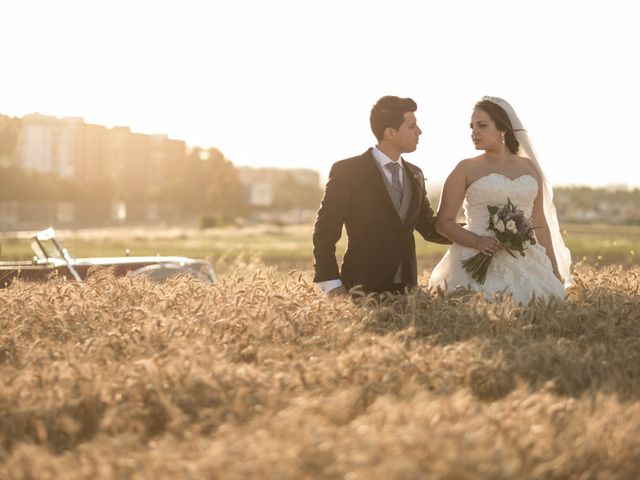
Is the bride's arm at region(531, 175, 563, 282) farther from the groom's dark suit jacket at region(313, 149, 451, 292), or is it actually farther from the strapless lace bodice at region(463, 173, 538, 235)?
the groom's dark suit jacket at region(313, 149, 451, 292)

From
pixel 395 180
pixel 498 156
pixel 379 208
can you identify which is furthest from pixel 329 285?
pixel 498 156

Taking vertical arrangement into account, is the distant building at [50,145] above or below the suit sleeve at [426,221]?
above

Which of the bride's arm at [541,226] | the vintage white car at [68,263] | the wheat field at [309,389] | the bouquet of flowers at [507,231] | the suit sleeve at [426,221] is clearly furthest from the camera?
the vintage white car at [68,263]

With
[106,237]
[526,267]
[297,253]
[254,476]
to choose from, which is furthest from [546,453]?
[106,237]

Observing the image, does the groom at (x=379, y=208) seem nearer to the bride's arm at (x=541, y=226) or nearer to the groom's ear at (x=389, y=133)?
the groom's ear at (x=389, y=133)

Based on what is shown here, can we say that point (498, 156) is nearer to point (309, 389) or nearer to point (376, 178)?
point (376, 178)

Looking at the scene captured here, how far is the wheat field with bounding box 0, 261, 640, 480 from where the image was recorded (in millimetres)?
3066

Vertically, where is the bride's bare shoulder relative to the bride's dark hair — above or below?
below

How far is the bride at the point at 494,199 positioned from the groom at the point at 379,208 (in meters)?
0.75

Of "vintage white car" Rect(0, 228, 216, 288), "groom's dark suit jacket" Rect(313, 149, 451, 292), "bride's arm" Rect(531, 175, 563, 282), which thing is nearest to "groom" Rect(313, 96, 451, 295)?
"groom's dark suit jacket" Rect(313, 149, 451, 292)

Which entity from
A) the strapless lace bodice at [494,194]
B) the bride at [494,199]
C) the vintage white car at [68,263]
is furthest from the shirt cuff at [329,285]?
the vintage white car at [68,263]

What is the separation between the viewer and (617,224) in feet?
303

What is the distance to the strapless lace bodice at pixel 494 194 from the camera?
799 cm

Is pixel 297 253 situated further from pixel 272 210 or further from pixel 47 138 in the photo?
pixel 272 210
